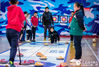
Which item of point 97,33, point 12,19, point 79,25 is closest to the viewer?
point 12,19

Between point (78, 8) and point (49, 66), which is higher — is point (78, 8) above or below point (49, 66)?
above

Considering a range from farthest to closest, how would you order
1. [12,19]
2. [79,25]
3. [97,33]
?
[97,33] → [79,25] → [12,19]

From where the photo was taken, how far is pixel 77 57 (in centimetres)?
523

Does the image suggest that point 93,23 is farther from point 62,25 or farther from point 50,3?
point 50,3

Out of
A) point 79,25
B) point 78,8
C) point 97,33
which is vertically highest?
point 78,8

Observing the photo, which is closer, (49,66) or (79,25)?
(49,66)

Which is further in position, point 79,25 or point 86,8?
point 86,8

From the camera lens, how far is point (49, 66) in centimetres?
457

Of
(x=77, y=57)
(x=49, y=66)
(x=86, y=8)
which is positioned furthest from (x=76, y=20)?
(x=86, y=8)

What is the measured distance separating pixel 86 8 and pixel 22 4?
4.89 meters

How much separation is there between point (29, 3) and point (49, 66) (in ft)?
37.5

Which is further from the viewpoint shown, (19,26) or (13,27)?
(19,26)

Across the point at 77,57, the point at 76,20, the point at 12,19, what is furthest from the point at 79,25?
the point at 12,19

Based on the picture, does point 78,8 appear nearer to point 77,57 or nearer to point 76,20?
point 76,20
